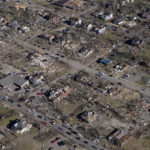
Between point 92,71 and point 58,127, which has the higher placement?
point 92,71

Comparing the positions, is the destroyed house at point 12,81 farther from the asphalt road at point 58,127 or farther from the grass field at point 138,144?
the grass field at point 138,144

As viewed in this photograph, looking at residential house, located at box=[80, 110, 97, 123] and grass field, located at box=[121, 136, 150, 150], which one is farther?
residential house, located at box=[80, 110, 97, 123]

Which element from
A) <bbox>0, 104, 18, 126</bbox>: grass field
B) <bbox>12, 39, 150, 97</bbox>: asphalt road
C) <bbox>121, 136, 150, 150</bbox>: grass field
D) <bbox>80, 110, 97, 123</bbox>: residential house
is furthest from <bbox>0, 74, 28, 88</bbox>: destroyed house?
<bbox>121, 136, 150, 150</bbox>: grass field

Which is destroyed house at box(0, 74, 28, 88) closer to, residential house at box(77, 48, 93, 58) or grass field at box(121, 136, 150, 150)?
residential house at box(77, 48, 93, 58)

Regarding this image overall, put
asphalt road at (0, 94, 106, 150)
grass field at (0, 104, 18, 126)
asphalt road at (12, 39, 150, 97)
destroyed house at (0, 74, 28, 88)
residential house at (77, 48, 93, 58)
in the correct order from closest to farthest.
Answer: asphalt road at (0, 94, 106, 150)
grass field at (0, 104, 18, 126)
asphalt road at (12, 39, 150, 97)
destroyed house at (0, 74, 28, 88)
residential house at (77, 48, 93, 58)

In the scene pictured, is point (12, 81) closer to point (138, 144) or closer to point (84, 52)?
point (84, 52)

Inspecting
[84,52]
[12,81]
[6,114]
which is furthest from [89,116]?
[84,52]

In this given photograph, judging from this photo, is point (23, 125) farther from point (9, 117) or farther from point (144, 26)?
point (144, 26)

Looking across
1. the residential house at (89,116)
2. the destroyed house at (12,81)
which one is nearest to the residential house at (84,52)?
the destroyed house at (12,81)

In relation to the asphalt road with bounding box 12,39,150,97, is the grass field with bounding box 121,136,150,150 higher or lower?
lower

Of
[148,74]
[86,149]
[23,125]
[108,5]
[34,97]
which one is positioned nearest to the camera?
[86,149]

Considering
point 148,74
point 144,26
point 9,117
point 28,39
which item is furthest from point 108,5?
point 9,117
